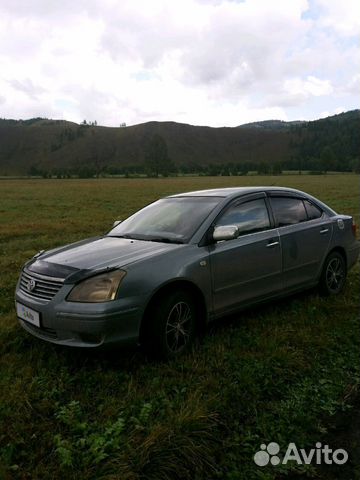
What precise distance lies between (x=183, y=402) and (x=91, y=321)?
99 cm

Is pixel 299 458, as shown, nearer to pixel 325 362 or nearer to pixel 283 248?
pixel 325 362

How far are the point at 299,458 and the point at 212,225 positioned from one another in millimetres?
2375

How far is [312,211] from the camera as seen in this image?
5.91 metres

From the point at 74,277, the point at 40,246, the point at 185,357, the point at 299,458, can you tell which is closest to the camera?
the point at 299,458

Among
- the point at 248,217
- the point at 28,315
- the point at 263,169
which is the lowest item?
the point at 28,315

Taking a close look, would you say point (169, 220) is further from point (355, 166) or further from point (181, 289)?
point (355, 166)

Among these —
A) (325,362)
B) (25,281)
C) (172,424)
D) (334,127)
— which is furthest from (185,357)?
(334,127)

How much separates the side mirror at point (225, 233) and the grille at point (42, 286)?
158 cm

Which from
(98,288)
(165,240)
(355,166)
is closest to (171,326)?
(98,288)

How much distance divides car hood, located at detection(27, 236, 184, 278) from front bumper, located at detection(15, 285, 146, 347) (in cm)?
28

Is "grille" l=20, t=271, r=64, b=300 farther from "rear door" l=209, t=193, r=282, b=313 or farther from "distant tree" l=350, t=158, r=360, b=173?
"distant tree" l=350, t=158, r=360, b=173

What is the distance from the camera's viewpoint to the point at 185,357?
402 centimetres

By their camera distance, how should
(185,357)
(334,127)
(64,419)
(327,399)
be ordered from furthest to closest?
1. (334,127)
2. (185,357)
3. (327,399)
4. (64,419)

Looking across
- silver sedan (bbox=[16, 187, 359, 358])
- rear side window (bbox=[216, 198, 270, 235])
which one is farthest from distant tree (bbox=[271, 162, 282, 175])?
rear side window (bbox=[216, 198, 270, 235])
